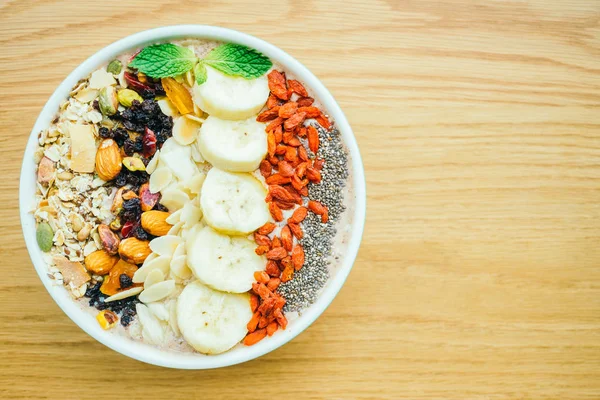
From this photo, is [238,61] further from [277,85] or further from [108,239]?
[108,239]

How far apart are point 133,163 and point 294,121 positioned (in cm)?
31

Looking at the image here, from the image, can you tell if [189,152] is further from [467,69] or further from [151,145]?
[467,69]

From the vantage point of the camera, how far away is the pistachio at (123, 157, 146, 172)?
998 millimetres

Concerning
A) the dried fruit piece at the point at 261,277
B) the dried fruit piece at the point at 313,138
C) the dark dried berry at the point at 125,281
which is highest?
the dried fruit piece at the point at 313,138

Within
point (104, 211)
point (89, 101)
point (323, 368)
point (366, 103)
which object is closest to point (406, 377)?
point (323, 368)

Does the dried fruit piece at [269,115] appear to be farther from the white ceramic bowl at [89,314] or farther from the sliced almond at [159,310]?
the sliced almond at [159,310]

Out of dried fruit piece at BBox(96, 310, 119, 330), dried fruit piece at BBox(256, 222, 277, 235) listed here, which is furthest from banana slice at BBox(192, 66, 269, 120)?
dried fruit piece at BBox(96, 310, 119, 330)

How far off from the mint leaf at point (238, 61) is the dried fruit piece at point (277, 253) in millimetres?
324

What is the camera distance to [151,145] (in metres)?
1.01

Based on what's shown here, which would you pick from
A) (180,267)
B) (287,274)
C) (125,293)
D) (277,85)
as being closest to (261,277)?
(287,274)

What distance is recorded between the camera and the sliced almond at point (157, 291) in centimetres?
100

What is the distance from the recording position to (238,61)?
1007 mm

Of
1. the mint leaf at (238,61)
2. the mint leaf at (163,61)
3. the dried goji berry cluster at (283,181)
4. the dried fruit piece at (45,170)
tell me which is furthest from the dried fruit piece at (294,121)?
the dried fruit piece at (45,170)

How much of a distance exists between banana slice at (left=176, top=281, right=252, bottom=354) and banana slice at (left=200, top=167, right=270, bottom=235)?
128mm
